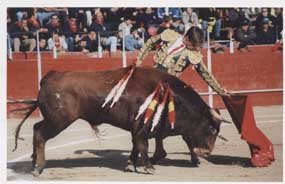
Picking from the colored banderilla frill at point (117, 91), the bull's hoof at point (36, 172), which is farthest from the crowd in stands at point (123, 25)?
the bull's hoof at point (36, 172)

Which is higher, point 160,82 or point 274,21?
point 274,21

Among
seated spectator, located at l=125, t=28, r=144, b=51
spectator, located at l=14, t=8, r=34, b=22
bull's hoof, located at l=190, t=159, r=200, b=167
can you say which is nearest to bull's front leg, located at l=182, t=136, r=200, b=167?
bull's hoof, located at l=190, t=159, r=200, b=167

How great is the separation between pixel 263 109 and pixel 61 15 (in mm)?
1276

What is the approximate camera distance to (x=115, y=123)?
4.22 m

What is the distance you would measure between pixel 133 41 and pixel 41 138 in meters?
0.78

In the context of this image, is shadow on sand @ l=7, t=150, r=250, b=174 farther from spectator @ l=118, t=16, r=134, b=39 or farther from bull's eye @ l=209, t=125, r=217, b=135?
spectator @ l=118, t=16, r=134, b=39

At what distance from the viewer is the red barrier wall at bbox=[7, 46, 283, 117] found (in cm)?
441

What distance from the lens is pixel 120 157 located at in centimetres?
438

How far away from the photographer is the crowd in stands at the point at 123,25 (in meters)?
4.47

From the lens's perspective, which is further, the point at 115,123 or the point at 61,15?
the point at 61,15

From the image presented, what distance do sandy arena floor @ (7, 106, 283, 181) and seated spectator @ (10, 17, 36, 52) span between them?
453 millimetres
